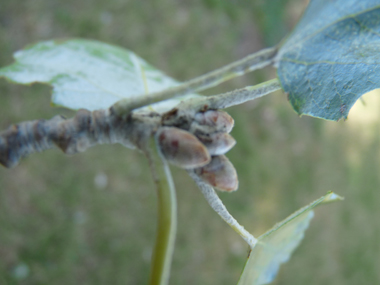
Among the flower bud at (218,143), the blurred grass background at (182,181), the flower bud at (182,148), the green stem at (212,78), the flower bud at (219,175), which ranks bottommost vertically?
the blurred grass background at (182,181)

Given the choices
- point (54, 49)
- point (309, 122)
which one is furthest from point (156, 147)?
point (309, 122)

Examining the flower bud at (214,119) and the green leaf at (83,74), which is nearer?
the flower bud at (214,119)

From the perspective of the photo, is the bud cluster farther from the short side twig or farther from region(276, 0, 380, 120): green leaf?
region(276, 0, 380, 120): green leaf

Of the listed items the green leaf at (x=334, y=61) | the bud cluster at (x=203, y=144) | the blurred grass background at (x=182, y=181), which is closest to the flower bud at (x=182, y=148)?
the bud cluster at (x=203, y=144)

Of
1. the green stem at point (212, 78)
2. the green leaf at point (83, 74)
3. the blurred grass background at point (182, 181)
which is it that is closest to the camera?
the green stem at point (212, 78)

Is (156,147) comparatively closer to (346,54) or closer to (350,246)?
(346,54)

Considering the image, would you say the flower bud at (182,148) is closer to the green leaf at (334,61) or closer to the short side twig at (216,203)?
the short side twig at (216,203)

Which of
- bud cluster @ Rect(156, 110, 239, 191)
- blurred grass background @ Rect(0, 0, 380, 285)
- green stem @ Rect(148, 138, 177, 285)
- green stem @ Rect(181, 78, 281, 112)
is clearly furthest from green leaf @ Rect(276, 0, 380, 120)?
blurred grass background @ Rect(0, 0, 380, 285)
